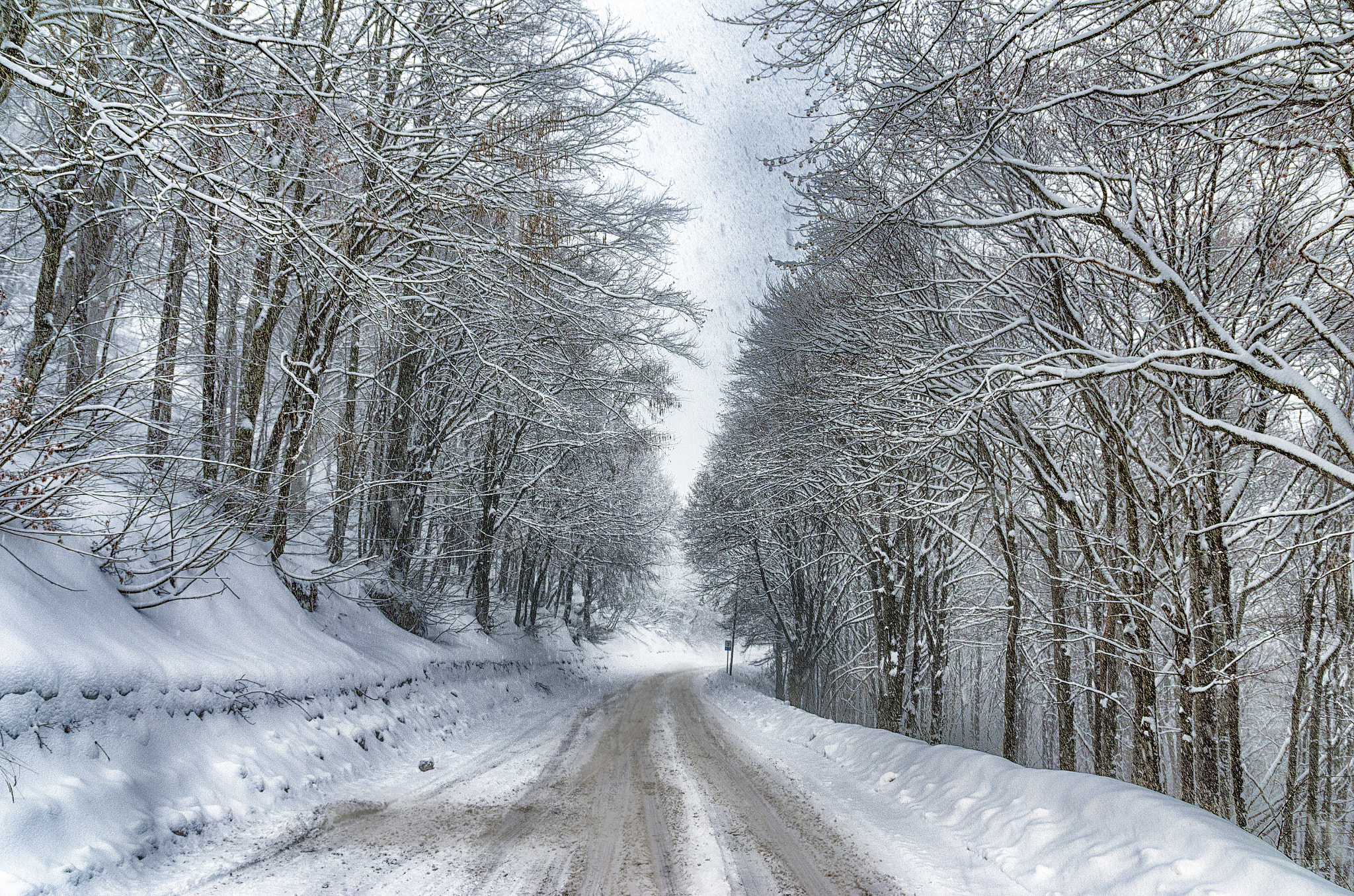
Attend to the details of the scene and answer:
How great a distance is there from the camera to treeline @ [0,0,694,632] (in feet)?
15.7

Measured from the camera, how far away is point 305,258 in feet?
21.1

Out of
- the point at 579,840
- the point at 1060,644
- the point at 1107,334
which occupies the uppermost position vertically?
the point at 1107,334

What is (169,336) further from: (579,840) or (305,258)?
(579,840)

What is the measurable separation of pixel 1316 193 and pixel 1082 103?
226 centimetres

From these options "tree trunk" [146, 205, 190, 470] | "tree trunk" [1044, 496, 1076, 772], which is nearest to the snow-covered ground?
"tree trunk" [146, 205, 190, 470]

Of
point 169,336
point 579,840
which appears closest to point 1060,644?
point 579,840

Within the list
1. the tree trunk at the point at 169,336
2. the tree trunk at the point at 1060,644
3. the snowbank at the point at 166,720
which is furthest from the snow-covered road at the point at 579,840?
the tree trunk at the point at 1060,644

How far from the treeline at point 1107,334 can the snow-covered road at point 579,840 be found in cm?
357

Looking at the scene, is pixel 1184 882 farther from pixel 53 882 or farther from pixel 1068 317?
pixel 53 882

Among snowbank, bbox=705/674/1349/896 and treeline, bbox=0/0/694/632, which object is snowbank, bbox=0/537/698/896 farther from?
snowbank, bbox=705/674/1349/896

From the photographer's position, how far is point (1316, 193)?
623cm

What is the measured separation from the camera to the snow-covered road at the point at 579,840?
4.56m

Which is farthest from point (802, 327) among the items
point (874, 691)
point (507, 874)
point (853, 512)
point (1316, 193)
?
point (874, 691)

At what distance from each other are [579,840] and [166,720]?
3409 mm
